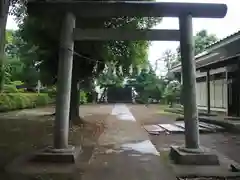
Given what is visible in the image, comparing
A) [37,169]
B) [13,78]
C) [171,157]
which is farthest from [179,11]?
[13,78]

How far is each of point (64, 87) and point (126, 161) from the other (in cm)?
220

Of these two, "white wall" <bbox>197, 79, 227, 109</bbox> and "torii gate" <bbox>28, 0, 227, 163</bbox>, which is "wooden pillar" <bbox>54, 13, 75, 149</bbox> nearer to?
"torii gate" <bbox>28, 0, 227, 163</bbox>

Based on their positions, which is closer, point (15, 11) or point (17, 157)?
point (17, 157)

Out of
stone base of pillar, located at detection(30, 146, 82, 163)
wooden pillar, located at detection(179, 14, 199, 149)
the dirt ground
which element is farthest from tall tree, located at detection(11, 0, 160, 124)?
stone base of pillar, located at detection(30, 146, 82, 163)

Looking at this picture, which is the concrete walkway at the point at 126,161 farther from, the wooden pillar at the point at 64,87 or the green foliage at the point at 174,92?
the green foliage at the point at 174,92

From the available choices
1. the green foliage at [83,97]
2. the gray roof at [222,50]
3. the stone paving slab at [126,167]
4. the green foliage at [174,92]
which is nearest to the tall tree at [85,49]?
the gray roof at [222,50]

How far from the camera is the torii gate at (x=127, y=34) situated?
8.20 metres

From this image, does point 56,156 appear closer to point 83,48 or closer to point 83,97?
point 83,48

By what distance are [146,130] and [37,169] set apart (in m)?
7.72

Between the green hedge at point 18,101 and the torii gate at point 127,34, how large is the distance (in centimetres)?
1762

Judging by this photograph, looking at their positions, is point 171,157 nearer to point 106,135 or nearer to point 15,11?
point 106,135

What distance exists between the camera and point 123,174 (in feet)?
22.4

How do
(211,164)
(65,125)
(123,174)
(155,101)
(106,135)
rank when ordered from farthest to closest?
(155,101) → (106,135) → (65,125) → (211,164) → (123,174)

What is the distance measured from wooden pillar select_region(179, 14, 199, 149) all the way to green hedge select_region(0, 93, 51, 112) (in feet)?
61.9
